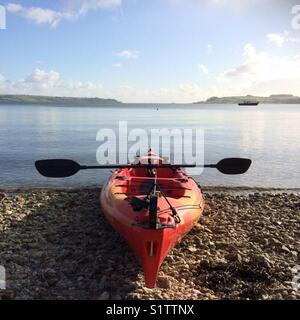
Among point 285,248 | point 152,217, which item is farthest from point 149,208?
point 285,248

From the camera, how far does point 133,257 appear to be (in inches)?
314

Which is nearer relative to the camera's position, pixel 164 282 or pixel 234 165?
pixel 164 282

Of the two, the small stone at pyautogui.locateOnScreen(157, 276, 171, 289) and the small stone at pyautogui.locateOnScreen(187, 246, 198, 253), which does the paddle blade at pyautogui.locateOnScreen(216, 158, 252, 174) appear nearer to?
the small stone at pyautogui.locateOnScreen(187, 246, 198, 253)

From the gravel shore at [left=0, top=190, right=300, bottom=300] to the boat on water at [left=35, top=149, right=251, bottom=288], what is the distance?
52 centimetres

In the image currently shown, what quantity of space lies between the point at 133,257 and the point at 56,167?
257 cm

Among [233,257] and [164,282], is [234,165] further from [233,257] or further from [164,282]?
[164,282]

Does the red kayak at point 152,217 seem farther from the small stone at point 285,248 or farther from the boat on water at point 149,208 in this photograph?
the small stone at point 285,248

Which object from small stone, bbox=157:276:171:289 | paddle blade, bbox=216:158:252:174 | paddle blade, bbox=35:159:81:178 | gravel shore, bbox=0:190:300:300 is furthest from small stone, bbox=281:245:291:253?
paddle blade, bbox=35:159:81:178

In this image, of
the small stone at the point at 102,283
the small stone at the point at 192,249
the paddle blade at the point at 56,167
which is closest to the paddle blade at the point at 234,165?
the small stone at the point at 192,249
